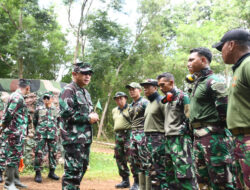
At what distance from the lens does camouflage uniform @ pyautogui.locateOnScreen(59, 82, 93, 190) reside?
3645 mm

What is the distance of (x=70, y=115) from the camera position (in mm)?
3707

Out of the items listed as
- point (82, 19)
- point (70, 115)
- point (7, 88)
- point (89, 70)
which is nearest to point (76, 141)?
point (70, 115)

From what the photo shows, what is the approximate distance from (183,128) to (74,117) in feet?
5.34

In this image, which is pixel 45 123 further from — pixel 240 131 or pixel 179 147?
pixel 240 131

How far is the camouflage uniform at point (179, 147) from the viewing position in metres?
3.78

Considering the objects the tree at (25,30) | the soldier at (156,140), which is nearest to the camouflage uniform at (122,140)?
the soldier at (156,140)

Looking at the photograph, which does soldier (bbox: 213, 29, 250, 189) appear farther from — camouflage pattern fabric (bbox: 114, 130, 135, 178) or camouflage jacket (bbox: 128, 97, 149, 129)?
camouflage pattern fabric (bbox: 114, 130, 135, 178)

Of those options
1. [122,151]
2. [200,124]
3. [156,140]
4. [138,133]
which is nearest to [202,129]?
[200,124]

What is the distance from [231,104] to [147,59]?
1986cm

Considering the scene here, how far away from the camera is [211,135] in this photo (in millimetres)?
3213

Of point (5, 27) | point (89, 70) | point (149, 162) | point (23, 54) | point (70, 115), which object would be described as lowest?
point (149, 162)

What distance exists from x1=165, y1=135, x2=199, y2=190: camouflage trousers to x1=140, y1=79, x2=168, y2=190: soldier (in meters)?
0.35

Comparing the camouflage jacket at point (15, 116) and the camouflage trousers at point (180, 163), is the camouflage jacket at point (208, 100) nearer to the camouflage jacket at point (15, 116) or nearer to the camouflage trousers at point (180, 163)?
the camouflage trousers at point (180, 163)

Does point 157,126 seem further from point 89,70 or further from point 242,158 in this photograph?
point 242,158
